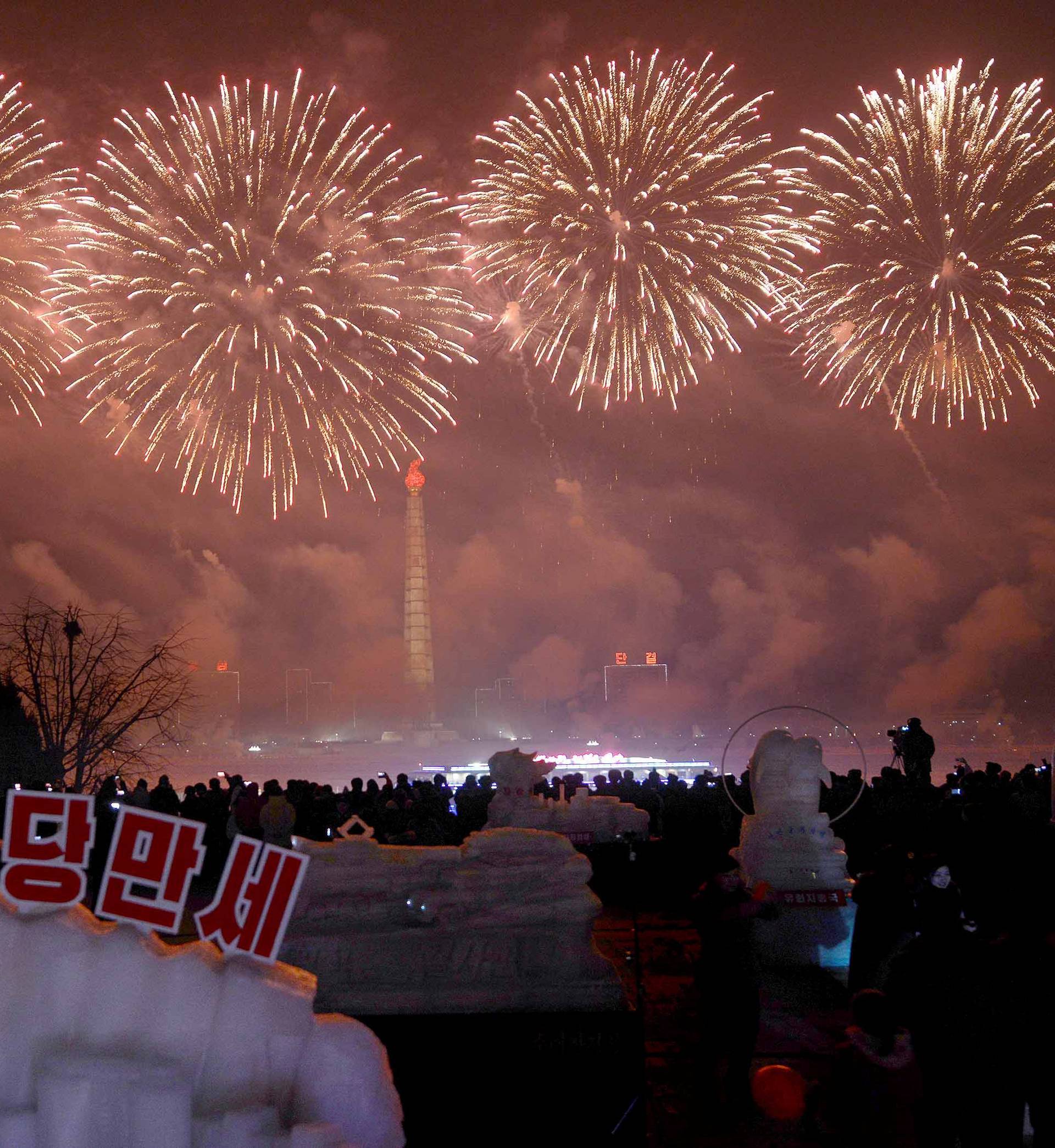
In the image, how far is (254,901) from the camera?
4.02 metres

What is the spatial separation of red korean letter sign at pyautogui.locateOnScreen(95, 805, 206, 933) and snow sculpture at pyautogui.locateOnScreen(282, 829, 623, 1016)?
165 inches

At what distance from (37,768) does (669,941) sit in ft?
44.4

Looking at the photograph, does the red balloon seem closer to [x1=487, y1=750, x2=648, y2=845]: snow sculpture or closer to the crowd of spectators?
the crowd of spectators

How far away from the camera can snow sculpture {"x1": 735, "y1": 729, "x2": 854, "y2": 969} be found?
969 cm

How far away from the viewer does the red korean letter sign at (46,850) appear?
12.9ft

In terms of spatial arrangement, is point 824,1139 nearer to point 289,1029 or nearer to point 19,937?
point 289,1029

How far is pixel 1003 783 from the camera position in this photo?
48.4 feet

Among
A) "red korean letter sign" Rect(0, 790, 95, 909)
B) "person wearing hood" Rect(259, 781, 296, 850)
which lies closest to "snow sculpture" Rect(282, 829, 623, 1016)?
"person wearing hood" Rect(259, 781, 296, 850)

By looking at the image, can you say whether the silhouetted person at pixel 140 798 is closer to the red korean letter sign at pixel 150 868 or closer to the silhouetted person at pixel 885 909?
the silhouetted person at pixel 885 909

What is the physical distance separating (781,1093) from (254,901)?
340 cm

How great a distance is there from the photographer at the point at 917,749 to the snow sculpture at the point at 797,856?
6.08 m

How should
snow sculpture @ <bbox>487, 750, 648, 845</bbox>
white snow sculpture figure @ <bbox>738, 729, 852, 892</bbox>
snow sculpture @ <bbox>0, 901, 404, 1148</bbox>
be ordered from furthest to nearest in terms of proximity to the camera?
snow sculpture @ <bbox>487, 750, 648, 845</bbox>
white snow sculpture figure @ <bbox>738, 729, 852, 892</bbox>
snow sculpture @ <bbox>0, 901, 404, 1148</bbox>

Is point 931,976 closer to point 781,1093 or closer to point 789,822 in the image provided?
point 781,1093

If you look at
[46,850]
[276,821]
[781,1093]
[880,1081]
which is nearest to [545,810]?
[276,821]
